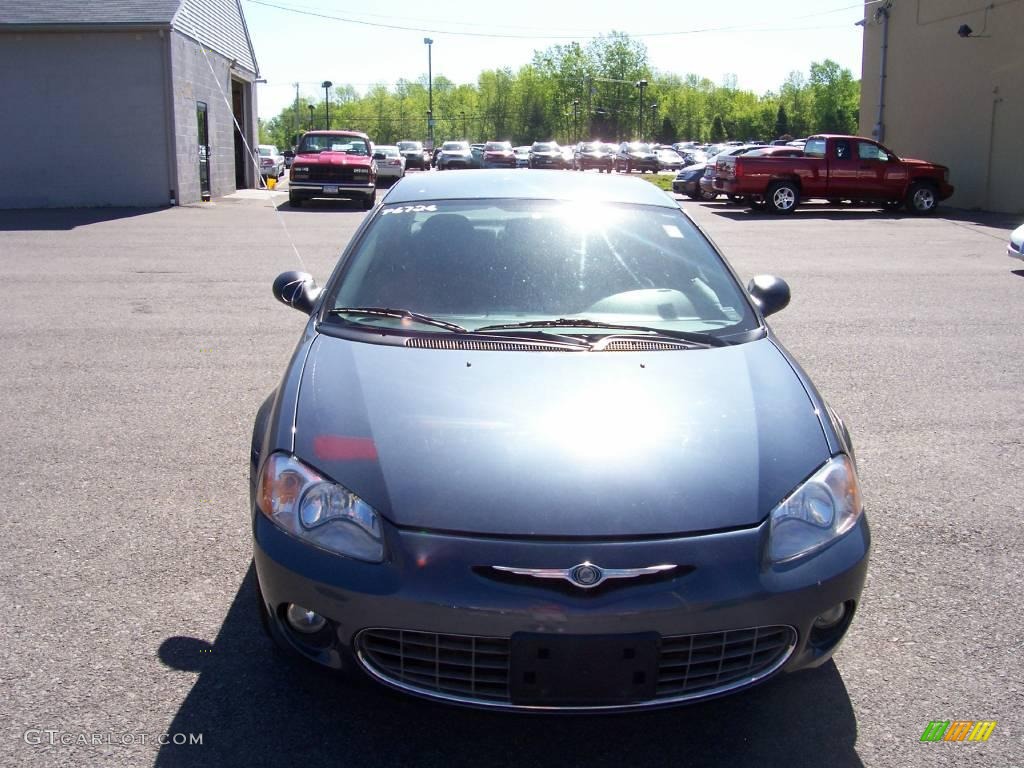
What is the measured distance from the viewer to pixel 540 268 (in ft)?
13.2

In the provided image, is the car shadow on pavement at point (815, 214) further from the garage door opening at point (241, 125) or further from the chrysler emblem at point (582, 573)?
the chrysler emblem at point (582, 573)

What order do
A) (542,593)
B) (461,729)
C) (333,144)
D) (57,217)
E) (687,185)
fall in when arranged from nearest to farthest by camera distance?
(542,593)
(461,729)
(57,217)
(333,144)
(687,185)

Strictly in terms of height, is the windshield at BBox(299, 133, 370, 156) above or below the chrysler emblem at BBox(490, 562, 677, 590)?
above

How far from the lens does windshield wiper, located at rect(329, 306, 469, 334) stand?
12.0ft

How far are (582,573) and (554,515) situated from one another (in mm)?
174

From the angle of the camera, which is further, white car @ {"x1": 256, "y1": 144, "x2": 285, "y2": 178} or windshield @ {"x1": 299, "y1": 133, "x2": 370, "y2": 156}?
white car @ {"x1": 256, "y1": 144, "x2": 285, "y2": 178}

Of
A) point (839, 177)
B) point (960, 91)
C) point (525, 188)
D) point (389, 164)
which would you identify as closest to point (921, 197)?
point (839, 177)

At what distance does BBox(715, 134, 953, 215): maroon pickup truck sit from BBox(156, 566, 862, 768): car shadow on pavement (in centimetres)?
2210

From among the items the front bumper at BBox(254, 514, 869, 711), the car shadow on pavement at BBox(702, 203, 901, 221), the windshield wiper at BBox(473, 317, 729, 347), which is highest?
the windshield wiper at BBox(473, 317, 729, 347)

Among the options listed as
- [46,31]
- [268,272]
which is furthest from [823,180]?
[46,31]

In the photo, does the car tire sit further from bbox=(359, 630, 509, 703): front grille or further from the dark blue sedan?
bbox=(359, 630, 509, 703): front grille

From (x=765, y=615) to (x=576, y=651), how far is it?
502 mm

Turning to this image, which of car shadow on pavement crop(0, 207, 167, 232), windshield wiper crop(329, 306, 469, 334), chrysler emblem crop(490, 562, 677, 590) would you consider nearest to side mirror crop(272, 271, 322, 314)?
windshield wiper crop(329, 306, 469, 334)

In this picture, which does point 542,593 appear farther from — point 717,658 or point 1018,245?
point 1018,245
